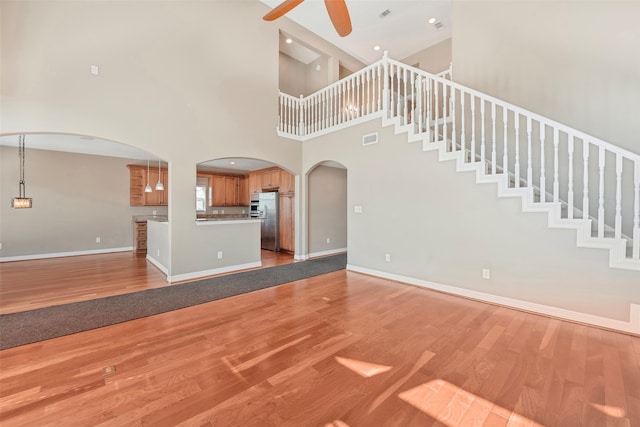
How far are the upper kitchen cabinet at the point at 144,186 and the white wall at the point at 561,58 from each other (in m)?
7.93

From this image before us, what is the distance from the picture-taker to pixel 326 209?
6449 mm

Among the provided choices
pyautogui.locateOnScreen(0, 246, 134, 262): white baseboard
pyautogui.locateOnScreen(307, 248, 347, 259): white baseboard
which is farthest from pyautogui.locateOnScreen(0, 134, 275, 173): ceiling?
pyautogui.locateOnScreen(0, 246, 134, 262): white baseboard

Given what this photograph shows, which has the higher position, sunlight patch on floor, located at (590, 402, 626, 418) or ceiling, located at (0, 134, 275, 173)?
ceiling, located at (0, 134, 275, 173)

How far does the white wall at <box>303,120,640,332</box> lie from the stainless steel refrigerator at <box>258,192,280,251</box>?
2.40m

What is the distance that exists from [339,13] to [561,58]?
128 inches

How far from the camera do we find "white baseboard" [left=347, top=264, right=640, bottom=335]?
7.90ft

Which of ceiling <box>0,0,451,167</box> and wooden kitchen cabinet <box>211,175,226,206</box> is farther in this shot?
wooden kitchen cabinet <box>211,175,226,206</box>

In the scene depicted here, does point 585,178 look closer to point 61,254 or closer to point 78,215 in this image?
point 78,215

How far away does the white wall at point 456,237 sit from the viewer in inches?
104

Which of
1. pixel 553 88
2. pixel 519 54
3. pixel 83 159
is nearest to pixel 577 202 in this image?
pixel 553 88

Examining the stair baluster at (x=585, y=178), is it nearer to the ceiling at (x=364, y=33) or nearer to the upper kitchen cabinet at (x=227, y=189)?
the ceiling at (x=364, y=33)

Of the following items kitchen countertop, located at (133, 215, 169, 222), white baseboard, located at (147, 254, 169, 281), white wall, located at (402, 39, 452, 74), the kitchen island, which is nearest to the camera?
the kitchen island

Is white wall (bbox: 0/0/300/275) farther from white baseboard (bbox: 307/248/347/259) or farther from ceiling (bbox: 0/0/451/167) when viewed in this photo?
white baseboard (bbox: 307/248/347/259)

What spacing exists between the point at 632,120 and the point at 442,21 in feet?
13.8
